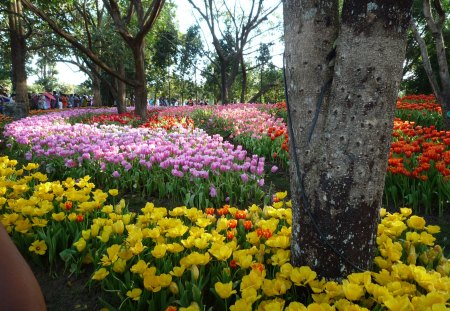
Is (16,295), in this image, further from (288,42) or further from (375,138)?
(288,42)

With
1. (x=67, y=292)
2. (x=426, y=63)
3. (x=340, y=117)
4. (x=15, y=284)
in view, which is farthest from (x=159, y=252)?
(x=426, y=63)

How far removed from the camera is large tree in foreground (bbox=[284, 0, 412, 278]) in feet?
4.89

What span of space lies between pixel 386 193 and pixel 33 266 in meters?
3.65

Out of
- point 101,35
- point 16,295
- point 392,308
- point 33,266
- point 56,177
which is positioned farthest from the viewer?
point 101,35

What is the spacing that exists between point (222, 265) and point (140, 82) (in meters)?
8.89

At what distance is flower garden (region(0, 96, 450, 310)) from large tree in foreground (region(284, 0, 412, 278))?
187mm

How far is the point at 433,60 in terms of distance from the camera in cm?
1775

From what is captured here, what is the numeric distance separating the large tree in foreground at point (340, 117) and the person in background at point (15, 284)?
1355 millimetres

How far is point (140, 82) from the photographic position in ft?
33.0

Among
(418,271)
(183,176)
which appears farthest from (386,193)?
(418,271)

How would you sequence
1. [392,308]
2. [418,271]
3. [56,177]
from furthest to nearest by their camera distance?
1. [56,177]
2. [418,271]
3. [392,308]

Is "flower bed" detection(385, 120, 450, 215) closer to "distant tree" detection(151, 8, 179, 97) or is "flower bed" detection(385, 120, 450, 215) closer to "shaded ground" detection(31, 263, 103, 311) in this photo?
"shaded ground" detection(31, 263, 103, 311)

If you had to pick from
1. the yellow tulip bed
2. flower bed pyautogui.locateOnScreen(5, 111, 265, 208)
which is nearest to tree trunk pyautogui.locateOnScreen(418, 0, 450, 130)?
flower bed pyautogui.locateOnScreen(5, 111, 265, 208)

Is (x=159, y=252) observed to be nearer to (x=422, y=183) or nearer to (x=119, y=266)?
(x=119, y=266)
